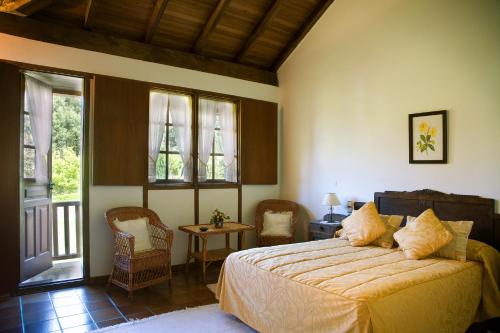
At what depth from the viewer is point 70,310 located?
341cm

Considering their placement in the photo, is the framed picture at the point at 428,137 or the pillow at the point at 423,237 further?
the framed picture at the point at 428,137

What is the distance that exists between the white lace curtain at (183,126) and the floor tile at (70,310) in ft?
6.91

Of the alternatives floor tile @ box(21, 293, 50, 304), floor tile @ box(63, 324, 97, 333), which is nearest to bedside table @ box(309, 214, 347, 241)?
floor tile @ box(63, 324, 97, 333)

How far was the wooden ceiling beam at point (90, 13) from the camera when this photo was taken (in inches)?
157

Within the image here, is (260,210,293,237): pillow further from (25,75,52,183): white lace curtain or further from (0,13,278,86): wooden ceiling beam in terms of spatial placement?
(25,75,52,183): white lace curtain

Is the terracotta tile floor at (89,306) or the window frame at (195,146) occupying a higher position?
the window frame at (195,146)

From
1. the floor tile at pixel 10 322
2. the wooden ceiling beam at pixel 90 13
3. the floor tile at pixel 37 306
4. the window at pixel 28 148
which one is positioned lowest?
the floor tile at pixel 37 306

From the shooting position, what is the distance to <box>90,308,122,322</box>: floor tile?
3.23 meters

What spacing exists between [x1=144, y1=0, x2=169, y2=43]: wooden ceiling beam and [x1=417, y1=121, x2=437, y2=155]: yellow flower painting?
339 cm

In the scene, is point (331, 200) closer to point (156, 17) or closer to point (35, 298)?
point (156, 17)

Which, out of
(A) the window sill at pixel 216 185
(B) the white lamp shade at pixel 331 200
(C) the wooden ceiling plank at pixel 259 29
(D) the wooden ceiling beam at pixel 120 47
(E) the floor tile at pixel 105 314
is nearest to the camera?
(E) the floor tile at pixel 105 314

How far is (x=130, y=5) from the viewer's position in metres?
4.28

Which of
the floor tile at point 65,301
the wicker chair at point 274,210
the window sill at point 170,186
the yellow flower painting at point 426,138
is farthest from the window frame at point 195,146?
the yellow flower painting at point 426,138

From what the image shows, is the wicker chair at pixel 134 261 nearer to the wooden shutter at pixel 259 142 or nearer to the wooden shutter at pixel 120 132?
the wooden shutter at pixel 120 132
